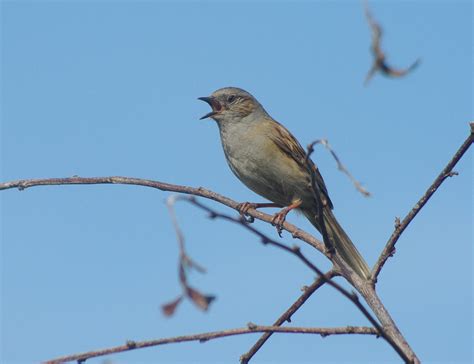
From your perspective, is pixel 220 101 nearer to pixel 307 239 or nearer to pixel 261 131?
pixel 261 131

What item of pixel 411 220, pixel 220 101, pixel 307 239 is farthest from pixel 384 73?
pixel 220 101

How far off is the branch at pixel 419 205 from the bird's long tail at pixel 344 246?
7.92 ft

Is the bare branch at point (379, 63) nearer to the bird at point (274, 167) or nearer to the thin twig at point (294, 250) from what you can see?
the thin twig at point (294, 250)

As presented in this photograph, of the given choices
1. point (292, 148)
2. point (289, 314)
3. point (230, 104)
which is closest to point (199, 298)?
point (289, 314)

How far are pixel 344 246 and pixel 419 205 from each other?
11.4 ft

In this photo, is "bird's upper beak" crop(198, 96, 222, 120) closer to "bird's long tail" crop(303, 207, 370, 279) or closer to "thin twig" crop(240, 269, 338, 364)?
"bird's long tail" crop(303, 207, 370, 279)

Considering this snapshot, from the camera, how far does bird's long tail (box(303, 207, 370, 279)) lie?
6572mm

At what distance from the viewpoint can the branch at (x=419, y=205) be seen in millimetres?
3075

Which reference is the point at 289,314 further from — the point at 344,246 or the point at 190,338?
the point at 344,246

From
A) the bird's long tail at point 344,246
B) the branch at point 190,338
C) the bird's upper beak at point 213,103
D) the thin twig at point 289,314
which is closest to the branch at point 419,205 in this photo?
the thin twig at point 289,314

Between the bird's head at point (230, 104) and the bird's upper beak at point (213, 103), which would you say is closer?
the bird's head at point (230, 104)

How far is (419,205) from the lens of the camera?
347cm

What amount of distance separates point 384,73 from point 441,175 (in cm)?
184

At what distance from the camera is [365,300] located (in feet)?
11.0
